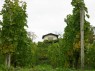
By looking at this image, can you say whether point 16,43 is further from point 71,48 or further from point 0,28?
point 71,48

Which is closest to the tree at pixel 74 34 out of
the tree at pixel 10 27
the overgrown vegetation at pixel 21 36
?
the overgrown vegetation at pixel 21 36

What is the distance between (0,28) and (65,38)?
250 inches

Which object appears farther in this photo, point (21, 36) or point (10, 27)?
point (21, 36)

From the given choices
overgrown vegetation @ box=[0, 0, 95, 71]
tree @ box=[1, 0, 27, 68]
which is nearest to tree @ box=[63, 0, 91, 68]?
overgrown vegetation @ box=[0, 0, 95, 71]

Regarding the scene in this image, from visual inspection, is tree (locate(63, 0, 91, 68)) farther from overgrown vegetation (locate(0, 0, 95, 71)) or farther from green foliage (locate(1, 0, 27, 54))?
green foliage (locate(1, 0, 27, 54))

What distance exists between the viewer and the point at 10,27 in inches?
1103

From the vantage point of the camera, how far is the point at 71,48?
28.9m

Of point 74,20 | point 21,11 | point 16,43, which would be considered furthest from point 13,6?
point 74,20

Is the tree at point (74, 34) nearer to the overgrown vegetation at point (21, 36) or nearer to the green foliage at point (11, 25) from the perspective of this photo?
the overgrown vegetation at point (21, 36)

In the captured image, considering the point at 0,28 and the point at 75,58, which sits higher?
the point at 0,28

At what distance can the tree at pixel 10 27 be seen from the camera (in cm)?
2762

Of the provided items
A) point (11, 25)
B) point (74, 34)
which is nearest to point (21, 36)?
point (11, 25)

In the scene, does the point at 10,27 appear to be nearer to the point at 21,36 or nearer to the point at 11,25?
the point at 11,25

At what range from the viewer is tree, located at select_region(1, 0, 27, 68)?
2762 cm
